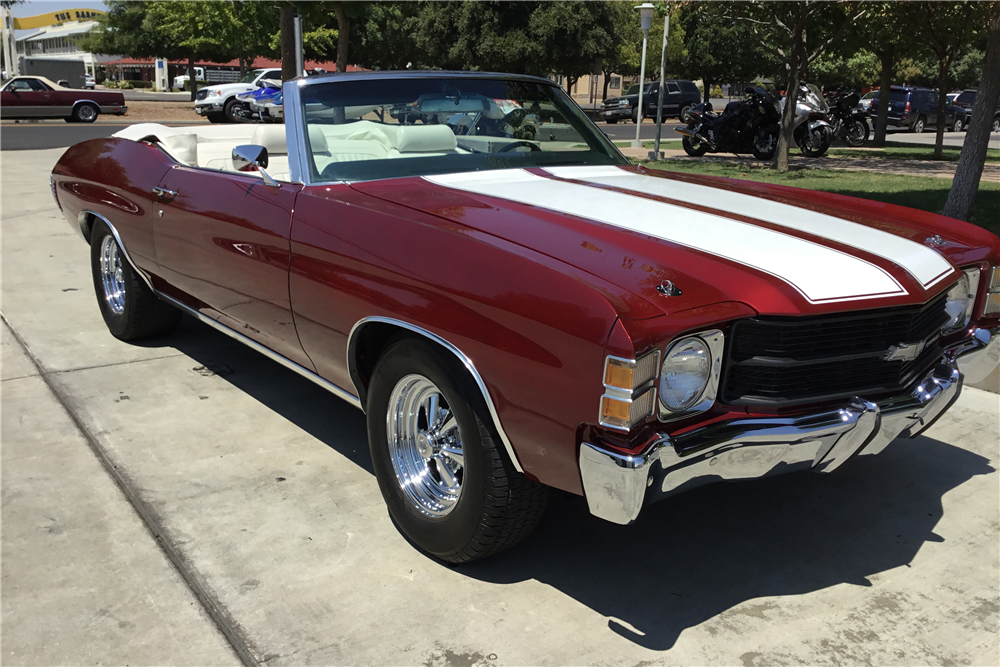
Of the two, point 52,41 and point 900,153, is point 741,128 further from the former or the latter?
point 52,41

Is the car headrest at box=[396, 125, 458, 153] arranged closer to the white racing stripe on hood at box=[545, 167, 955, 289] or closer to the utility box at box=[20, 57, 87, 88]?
the white racing stripe on hood at box=[545, 167, 955, 289]

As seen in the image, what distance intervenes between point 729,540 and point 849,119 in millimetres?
20468

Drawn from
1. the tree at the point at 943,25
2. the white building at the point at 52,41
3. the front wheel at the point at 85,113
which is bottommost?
the front wheel at the point at 85,113

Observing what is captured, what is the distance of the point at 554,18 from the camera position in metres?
34.4

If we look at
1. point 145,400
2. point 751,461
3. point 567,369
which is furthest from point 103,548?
A: point 751,461

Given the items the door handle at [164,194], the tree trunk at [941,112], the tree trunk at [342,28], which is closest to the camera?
the door handle at [164,194]

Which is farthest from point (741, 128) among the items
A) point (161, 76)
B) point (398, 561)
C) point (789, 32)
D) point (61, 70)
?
point (161, 76)

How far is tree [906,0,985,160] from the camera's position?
14.3 meters

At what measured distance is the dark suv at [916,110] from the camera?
99.3 feet

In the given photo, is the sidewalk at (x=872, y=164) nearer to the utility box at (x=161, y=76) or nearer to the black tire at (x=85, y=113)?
A: the black tire at (x=85, y=113)

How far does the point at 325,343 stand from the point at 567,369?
1182 mm

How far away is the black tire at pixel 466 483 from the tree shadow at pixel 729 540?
183 millimetres

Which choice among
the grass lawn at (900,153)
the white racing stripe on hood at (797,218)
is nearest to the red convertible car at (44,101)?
the grass lawn at (900,153)

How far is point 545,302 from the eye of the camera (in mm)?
2188
